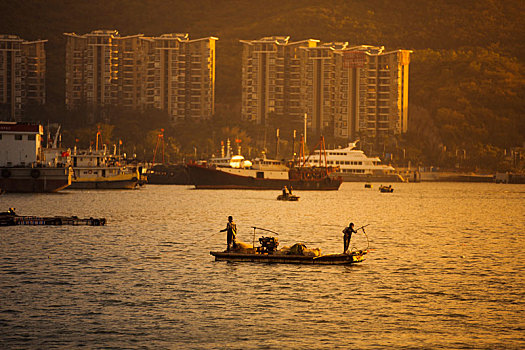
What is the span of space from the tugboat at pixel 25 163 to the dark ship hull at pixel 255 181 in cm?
4566

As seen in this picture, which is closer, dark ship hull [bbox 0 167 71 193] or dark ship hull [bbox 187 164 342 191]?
dark ship hull [bbox 0 167 71 193]

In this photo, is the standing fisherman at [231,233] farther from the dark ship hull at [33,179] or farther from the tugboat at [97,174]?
the tugboat at [97,174]

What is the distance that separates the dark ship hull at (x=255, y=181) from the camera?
181 meters

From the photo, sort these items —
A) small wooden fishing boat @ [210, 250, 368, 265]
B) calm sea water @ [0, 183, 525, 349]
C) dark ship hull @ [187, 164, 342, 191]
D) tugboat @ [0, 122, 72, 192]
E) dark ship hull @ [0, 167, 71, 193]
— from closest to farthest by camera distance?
calm sea water @ [0, 183, 525, 349] → small wooden fishing boat @ [210, 250, 368, 265] → dark ship hull @ [0, 167, 71, 193] → tugboat @ [0, 122, 72, 192] → dark ship hull @ [187, 164, 342, 191]

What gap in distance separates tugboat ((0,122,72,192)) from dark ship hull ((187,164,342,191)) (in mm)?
45663

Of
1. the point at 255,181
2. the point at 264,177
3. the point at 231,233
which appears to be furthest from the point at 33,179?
the point at 231,233

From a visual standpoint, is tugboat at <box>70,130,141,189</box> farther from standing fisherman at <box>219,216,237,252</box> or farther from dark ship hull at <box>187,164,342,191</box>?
standing fisherman at <box>219,216,237,252</box>

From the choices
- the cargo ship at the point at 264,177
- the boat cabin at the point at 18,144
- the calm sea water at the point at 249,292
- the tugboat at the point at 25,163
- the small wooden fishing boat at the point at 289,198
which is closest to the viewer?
the calm sea water at the point at 249,292

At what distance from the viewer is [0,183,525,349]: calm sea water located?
113 ft

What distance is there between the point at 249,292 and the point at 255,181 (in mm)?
138865

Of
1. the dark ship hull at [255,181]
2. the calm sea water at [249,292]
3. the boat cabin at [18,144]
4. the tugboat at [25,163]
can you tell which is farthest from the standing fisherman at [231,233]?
the dark ship hull at [255,181]

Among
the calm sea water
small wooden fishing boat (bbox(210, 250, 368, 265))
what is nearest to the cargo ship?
the calm sea water

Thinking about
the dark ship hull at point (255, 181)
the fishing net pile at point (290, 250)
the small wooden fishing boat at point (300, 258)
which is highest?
the dark ship hull at point (255, 181)

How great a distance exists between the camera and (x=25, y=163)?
13675 centimetres
